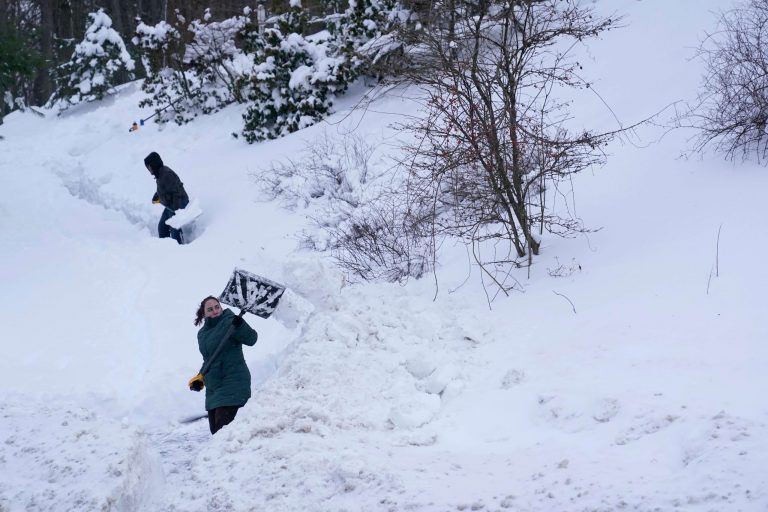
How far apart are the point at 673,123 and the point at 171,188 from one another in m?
7.53

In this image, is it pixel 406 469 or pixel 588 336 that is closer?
pixel 406 469

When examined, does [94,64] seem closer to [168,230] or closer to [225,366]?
[168,230]

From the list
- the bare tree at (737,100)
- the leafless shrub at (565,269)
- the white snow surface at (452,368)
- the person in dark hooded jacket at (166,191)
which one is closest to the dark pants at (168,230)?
the person in dark hooded jacket at (166,191)

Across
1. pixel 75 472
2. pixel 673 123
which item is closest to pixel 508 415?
pixel 75 472

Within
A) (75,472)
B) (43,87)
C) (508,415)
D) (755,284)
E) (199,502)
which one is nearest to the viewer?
(199,502)

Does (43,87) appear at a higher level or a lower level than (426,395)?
lower

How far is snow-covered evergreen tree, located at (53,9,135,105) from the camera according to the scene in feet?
72.6

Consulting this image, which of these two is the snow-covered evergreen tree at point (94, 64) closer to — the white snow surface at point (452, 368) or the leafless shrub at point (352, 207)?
the leafless shrub at point (352, 207)

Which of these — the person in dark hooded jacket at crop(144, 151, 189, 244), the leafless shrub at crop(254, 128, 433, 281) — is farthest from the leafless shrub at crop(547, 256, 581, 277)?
the person in dark hooded jacket at crop(144, 151, 189, 244)

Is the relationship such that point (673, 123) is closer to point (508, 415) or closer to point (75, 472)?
point (508, 415)

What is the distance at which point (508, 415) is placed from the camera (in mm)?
4949

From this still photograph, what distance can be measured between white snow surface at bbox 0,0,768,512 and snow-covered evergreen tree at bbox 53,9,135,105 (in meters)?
12.1

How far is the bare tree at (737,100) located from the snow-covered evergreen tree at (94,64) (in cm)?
1763

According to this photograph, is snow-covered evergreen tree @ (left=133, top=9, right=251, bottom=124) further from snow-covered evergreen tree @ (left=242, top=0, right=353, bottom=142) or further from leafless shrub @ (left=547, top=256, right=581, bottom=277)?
leafless shrub @ (left=547, top=256, right=581, bottom=277)
